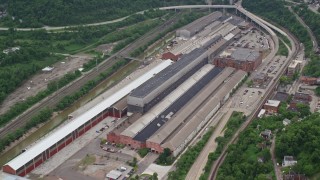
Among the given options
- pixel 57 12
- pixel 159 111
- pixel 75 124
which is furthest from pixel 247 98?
pixel 57 12

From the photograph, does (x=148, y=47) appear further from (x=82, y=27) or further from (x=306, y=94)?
(x=306, y=94)

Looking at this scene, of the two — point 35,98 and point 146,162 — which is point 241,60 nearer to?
point 146,162

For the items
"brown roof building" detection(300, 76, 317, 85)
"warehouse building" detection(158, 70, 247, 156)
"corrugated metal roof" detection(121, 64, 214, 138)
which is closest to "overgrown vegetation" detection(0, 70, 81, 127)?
"corrugated metal roof" detection(121, 64, 214, 138)

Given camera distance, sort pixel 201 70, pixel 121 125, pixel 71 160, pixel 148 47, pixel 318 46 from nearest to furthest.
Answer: pixel 71 160, pixel 121 125, pixel 201 70, pixel 318 46, pixel 148 47

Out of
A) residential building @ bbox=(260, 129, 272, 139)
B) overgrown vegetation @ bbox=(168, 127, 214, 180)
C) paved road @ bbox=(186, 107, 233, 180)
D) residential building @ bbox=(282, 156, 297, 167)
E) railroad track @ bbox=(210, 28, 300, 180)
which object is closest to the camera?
residential building @ bbox=(282, 156, 297, 167)

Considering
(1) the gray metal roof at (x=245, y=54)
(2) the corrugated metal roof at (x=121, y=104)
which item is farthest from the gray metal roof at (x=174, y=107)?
(2) the corrugated metal roof at (x=121, y=104)

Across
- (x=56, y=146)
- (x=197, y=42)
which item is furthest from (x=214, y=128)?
(x=197, y=42)

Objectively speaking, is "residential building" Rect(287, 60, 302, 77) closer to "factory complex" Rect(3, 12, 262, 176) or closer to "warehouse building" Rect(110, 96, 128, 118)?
"factory complex" Rect(3, 12, 262, 176)
